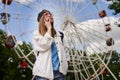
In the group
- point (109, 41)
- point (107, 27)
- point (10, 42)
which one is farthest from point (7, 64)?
point (10, 42)

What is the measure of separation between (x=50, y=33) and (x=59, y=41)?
170mm

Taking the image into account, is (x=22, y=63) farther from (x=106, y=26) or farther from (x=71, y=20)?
(x=106, y=26)

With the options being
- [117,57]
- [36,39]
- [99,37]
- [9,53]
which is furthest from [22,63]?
[117,57]

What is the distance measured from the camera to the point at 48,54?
6828mm

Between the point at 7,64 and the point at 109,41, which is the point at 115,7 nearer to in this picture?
the point at 109,41

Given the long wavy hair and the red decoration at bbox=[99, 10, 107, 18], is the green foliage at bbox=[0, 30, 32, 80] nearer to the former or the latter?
the red decoration at bbox=[99, 10, 107, 18]

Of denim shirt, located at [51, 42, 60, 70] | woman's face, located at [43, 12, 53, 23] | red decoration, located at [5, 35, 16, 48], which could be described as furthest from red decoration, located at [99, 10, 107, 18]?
denim shirt, located at [51, 42, 60, 70]

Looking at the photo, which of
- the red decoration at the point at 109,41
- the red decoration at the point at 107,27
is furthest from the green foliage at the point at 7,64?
the red decoration at the point at 109,41

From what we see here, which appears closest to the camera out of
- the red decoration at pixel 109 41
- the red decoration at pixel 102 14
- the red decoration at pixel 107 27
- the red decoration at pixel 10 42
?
the red decoration at pixel 10 42

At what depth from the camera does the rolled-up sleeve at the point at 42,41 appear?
680 cm

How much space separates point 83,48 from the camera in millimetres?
14469

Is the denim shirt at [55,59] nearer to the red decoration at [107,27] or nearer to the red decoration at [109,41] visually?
the red decoration at [109,41]

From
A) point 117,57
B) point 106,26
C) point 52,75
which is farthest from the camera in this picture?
point 117,57

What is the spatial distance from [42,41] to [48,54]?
0.19 metres
